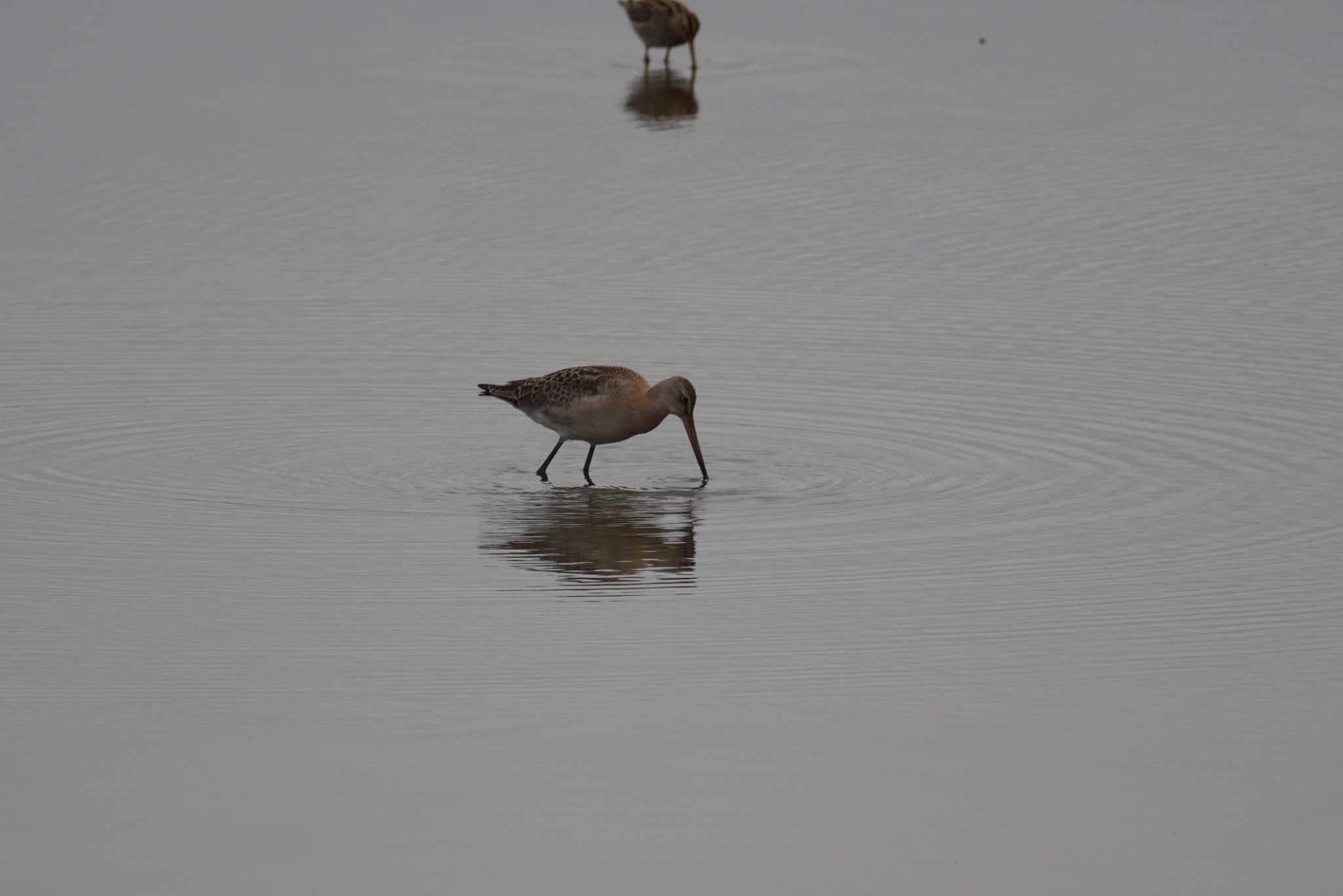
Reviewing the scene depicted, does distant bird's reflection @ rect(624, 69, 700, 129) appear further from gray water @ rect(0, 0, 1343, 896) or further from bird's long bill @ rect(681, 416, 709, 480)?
bird's long bill @ rect(681, 416, 709, 480)

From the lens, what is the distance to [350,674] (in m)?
8.55

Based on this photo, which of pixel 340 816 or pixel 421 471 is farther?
pixel 421 471

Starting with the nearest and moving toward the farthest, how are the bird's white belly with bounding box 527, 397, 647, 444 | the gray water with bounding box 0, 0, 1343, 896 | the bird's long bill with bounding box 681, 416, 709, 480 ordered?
1. the gray water with bounding box 0, 0, 1343, 896
2. the bird's long bill with bounding box 681, 416, 709, 480
3. the bird's white belly with bounding box 527, 397, 647, 444

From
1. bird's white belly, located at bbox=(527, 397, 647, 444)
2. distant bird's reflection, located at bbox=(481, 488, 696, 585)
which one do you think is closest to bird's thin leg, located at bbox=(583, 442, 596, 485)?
bird's white belly, located at bbox=(527, 397, 647, 444)

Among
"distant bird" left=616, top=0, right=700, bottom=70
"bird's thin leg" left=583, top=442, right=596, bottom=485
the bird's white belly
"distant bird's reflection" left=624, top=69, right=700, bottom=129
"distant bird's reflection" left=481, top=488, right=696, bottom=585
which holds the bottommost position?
"distant bird's reflection" left=481, top=488, right=696, bottom=585

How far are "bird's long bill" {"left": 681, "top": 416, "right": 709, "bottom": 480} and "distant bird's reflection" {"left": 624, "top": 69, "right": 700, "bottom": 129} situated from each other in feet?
34.7

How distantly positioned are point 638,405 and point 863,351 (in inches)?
102

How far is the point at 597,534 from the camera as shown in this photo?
1123 centimetres

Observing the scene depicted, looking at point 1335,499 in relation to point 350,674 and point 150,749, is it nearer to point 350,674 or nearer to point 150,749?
point 350,674

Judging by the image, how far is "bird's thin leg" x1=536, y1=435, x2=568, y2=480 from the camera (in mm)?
12695

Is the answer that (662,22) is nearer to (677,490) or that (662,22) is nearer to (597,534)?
(677,490)

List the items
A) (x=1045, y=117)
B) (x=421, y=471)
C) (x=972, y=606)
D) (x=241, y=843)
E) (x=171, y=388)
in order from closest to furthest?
(x=241, y=843) < (x=972, y=606) < (x=421, y=471) < (x=171, y=388) < (x=1045, y=117)

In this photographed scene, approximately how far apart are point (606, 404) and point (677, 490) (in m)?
0.69

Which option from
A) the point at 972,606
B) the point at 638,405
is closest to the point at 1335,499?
the point at 972,606
